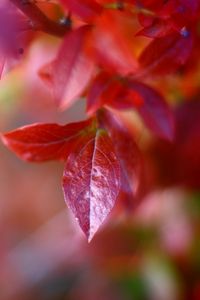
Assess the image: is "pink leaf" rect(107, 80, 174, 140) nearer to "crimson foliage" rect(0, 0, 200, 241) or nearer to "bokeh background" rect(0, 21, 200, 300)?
"crimson foliage" rect(0, 0, 200, 241)

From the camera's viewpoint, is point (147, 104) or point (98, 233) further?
point (98, 233)

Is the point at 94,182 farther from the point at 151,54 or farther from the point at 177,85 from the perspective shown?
the point at 177,85

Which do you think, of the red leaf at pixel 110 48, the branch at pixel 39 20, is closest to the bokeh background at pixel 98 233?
the red leaf at pixel 110 48

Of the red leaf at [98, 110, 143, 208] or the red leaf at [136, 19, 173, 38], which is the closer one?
the red leaf at [136, 19, 173, 38]

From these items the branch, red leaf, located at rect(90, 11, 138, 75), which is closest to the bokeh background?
red leaf, located at rect(90, 11, 138, 75)

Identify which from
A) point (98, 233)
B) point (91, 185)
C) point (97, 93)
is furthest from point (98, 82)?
point (98, 233)

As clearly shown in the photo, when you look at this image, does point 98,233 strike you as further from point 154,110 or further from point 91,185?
point 91,185
